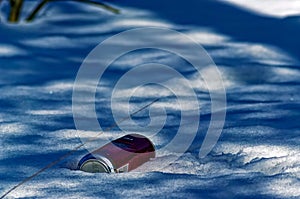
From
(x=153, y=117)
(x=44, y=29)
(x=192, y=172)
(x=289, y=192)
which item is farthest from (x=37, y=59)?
(x=289, y=192)

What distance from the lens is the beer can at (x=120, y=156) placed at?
6.19ft

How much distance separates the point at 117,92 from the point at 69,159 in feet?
2.72

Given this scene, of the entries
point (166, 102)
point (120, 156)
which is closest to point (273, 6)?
point (166, 102)

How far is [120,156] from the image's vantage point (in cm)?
193

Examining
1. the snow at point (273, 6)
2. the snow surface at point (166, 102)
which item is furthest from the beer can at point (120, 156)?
the snow at point (273, 6)

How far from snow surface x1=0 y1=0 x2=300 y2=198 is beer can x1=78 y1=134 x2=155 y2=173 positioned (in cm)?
4

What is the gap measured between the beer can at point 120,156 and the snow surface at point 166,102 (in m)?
0.04

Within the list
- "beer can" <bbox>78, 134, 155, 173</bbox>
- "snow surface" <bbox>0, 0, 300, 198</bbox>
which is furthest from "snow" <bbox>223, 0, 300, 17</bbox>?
"beer can" <bbox>78, 134, 155, 173</bbox>

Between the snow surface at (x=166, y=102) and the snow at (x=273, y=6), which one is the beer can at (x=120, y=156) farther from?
the snow at (x=273, y=6)

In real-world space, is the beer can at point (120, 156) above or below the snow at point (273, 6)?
below

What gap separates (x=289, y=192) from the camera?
1.72m

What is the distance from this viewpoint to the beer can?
189 cm

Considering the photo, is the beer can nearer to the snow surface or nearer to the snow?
the snow surface

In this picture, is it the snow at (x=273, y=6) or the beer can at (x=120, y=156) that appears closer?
the beer can at (x=120, y=156)
